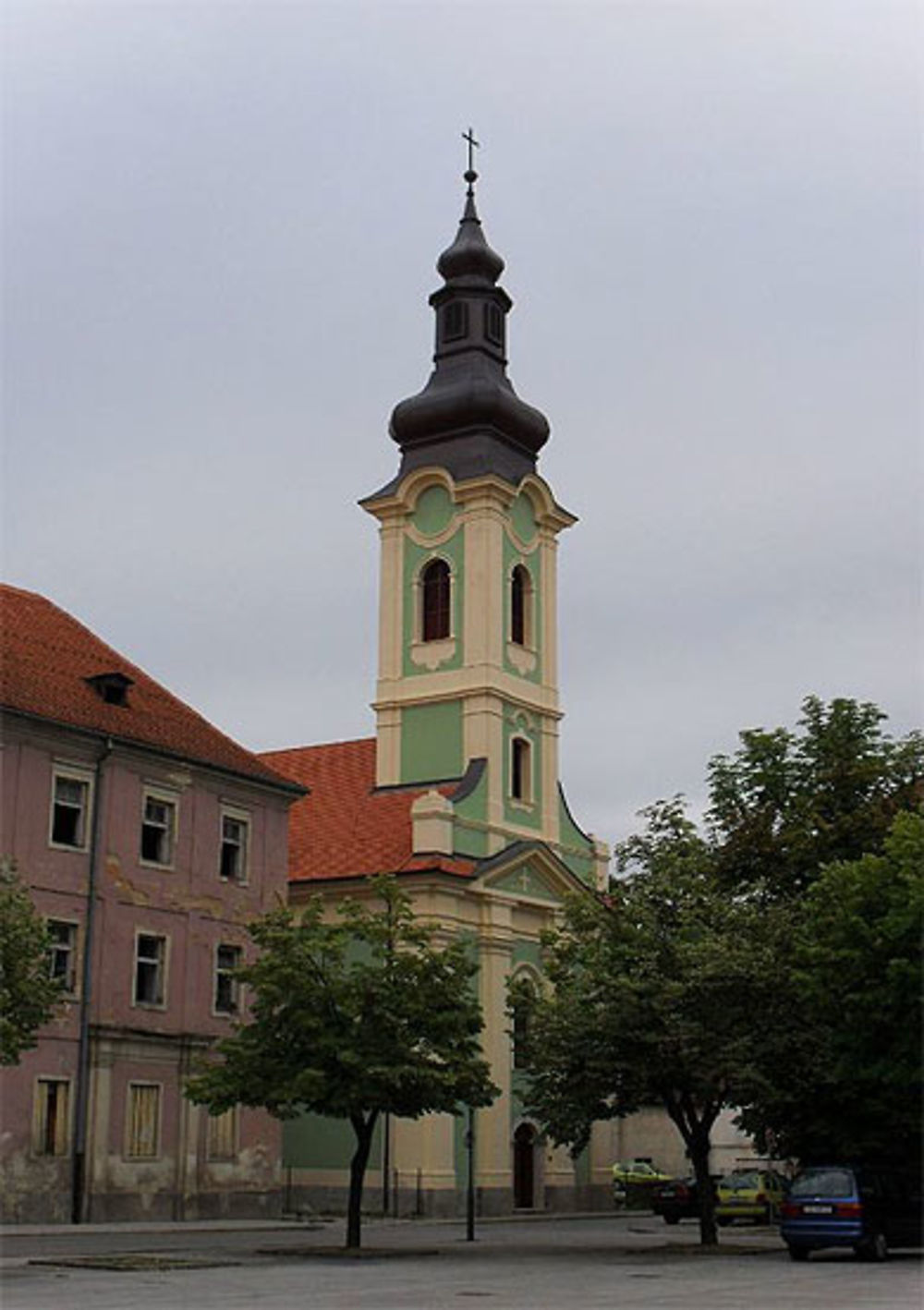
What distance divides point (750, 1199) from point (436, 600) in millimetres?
21083

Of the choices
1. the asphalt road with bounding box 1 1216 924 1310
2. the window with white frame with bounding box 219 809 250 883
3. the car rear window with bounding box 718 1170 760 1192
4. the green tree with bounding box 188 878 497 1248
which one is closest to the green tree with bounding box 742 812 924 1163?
the asphalt road with bounding box 1 1216 924 1310

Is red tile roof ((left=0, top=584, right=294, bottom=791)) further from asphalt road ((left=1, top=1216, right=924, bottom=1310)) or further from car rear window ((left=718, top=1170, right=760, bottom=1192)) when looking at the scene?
car rear window ((left=718, top=1170, right=760, bottom=1192))

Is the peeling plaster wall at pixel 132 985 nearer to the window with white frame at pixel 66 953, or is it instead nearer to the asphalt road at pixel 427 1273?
the window with white frame at pixel 66 953

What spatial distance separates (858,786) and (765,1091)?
13570mm

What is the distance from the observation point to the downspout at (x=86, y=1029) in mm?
35875

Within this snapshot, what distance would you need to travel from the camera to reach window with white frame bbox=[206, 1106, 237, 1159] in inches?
1565

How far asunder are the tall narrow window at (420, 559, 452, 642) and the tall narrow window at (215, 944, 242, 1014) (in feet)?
53.0

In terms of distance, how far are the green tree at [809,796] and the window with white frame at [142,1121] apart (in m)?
13.3

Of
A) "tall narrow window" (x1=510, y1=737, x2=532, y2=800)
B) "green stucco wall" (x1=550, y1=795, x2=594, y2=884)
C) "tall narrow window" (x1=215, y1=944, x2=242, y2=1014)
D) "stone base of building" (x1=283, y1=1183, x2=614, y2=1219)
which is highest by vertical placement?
"tall narrow window" (x1=510, y1=737, x2=532, y2=800)

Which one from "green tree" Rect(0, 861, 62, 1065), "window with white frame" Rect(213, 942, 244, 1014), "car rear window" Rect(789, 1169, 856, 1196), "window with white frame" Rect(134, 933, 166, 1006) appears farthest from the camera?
"window with white frame" Rect(213, 942, 244, 1014)

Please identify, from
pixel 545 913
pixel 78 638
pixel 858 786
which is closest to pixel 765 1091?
pixel 858 786

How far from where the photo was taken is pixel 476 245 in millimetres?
57969

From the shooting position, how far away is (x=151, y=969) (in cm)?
3919

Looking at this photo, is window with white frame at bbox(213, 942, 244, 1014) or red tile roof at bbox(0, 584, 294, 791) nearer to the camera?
red tile roof at bbox(0, 584, 294, 791)
